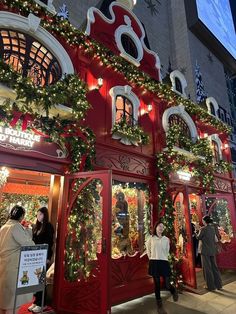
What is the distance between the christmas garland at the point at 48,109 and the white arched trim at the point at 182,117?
157 inches

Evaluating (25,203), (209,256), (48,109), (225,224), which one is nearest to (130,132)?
(48,109)

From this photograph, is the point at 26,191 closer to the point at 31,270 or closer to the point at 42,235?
the point at 42,235

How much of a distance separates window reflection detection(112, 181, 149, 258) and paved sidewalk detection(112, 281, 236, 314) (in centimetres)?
127

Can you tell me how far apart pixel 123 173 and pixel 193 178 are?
163 inches

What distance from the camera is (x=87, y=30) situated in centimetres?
782

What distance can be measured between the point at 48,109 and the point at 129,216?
4066 millimetres

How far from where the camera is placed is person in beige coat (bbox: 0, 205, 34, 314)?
13.5ft

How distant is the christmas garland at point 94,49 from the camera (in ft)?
20.7

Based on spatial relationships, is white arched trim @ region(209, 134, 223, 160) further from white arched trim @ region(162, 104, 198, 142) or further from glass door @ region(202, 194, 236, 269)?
glass door @ region(202, 194, 236, 269)

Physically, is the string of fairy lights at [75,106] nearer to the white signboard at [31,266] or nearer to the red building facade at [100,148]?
the red building facade at [100,148]

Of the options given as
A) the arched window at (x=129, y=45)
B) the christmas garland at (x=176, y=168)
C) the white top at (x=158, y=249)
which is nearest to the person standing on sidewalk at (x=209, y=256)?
the christmas garland at (x=176, y=168)

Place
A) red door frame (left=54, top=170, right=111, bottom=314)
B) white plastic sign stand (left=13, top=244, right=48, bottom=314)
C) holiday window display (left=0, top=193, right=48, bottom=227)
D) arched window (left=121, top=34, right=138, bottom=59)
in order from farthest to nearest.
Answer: holiday window display (left=0, top=193, right=48, bottom=227), arched window (left=121, top=34, right=138, bottom=59), red door frame (left=54, top=170, right=111, bottom=314), white plastic sign stand (left=13, top=244, right=48, bottom=314)

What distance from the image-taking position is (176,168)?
901 cm

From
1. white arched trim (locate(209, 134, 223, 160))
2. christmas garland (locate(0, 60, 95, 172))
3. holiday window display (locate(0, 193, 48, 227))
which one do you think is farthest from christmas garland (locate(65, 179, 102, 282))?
white arched trim (locate(209, 134, 223, 160))
